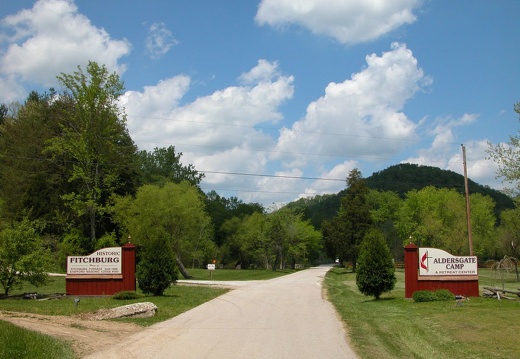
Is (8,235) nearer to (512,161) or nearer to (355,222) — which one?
(512,161)

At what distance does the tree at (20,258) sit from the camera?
2228cm

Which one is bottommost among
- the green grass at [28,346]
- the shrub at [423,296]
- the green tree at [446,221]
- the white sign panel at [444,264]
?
the shrub at [423,296]

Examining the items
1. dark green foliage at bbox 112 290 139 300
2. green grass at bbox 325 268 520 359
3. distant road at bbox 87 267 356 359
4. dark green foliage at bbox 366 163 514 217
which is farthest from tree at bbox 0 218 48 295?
dark green foliage at bbox 366 163 514 217

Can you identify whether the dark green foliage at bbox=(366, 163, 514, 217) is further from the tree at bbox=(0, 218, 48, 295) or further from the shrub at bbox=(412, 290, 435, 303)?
the tree at bbox=(0, 218, 48, 295)

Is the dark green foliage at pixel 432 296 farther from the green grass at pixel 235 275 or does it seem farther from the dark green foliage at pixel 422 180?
the dark green foliage at pixel 422 180

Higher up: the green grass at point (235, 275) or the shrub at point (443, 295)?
the shrub at point (443, 295)

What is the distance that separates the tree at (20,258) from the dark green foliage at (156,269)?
419 cm

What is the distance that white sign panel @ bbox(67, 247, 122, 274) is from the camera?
998 inches

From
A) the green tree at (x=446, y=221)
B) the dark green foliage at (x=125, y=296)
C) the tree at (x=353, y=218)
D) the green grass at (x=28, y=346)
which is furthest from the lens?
the tree at (x=353, y=218)

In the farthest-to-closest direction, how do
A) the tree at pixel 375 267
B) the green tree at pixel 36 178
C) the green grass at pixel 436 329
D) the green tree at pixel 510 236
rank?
the green tree at pixel 510 236 < the green tree at pixel 36 178 < the tree at pixel 375 267 < the green grass at pixel 436 329

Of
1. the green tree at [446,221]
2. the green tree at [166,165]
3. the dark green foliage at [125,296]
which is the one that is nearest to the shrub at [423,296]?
the dark green foliage at [125,296]

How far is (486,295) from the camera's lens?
23.7 meters

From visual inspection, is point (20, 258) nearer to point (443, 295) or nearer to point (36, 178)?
point (443, 295)

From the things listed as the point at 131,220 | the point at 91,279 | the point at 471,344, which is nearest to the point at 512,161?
the point at 471,344
